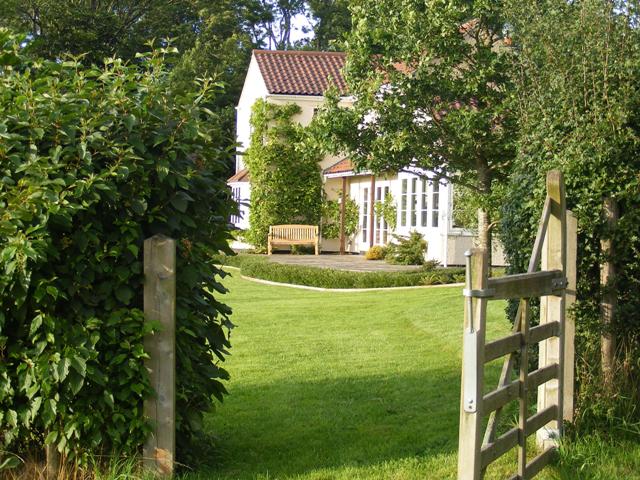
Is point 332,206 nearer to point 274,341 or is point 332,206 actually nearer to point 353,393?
point 274,341

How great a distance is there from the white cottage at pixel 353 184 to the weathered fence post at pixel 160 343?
16.6 meters

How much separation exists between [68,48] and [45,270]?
124 feet

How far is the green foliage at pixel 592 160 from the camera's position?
6.68 metres

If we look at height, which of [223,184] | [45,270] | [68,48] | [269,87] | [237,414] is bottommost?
[237,414]

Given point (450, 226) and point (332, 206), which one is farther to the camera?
point (332, 206)

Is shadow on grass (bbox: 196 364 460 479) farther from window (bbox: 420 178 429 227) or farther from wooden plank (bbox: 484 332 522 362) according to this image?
window (bbox: 420 178 429 227)

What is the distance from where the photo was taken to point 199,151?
5.92 m

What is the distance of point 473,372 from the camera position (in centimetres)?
462

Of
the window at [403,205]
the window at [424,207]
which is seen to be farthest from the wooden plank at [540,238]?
the window at [403,205]

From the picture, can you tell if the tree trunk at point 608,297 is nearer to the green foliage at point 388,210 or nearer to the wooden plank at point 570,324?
the wooden plank at point 570,324

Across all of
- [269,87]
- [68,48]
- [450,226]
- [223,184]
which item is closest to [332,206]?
[269,87]

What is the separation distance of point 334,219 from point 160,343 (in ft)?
92.5

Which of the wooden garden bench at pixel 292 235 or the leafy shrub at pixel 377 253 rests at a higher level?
the wooden garden bench at pixel 292 235

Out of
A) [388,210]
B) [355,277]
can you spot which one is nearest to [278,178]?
[388,210]
